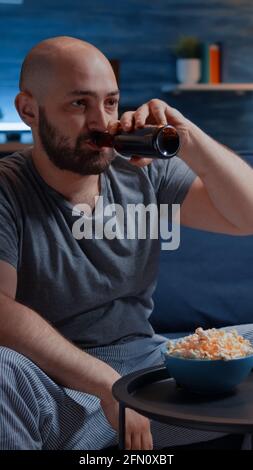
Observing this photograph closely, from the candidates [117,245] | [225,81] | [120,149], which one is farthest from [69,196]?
[225,81]

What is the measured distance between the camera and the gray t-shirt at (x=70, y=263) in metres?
1.72

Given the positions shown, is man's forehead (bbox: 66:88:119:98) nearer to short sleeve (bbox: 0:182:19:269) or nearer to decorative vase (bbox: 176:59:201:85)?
short sleeve (bbox: 0:182:19:269)

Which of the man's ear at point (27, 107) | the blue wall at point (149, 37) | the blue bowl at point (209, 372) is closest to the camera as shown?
the blue bowl at point (209, 372)

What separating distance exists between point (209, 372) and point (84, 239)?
554 mm

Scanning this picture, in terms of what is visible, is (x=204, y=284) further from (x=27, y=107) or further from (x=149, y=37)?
(x=149, y=37)

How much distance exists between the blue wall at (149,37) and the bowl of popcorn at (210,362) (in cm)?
355

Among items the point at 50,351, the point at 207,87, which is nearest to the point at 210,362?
the point at 50,351

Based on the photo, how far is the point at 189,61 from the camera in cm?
479

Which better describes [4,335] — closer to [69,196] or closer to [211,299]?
[69,196]

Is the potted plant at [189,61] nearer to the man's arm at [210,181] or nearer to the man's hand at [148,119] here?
the man's arm at [210,181]

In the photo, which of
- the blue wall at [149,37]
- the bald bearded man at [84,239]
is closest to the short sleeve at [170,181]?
the bald bearded man at [84,239]

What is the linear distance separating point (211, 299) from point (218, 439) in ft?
1.78
